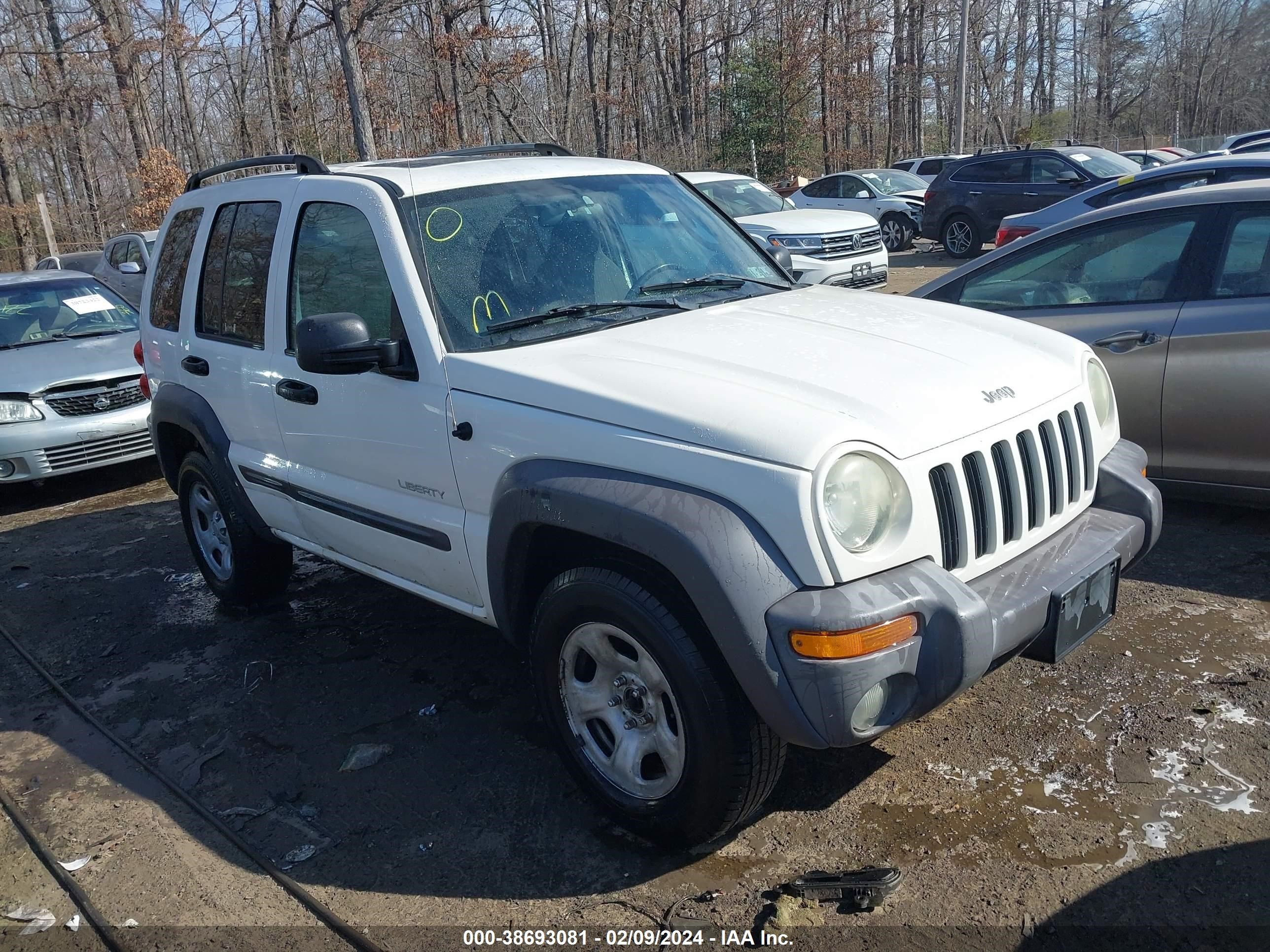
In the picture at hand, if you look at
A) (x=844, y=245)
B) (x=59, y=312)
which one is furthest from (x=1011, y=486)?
(x=844, y=245)

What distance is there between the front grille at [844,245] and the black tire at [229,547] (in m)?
9.08

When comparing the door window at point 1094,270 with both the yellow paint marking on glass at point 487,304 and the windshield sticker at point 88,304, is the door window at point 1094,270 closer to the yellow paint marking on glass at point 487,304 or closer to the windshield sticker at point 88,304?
the yellow paint marking on glass at point 487,304

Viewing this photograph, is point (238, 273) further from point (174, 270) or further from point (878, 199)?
point (878, 199)

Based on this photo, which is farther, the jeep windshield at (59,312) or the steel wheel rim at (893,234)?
the steel wheel rim at (893,234)

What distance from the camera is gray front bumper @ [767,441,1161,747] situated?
8.16 ft

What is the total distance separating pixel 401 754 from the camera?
374 centimetres

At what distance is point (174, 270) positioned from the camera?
520 cm

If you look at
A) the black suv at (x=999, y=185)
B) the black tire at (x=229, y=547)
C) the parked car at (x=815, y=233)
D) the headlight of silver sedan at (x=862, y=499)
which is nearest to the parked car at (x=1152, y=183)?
the parked car at (x=815, y=233)

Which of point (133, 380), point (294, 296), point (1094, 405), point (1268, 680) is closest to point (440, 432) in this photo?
point (294, 296)

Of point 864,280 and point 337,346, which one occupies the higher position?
point 337,346

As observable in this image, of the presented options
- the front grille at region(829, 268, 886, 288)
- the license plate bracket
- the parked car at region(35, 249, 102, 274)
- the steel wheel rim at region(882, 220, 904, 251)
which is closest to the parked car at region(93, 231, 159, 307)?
the parked car at region(35, 249, 102, 274)

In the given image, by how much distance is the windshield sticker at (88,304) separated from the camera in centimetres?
903

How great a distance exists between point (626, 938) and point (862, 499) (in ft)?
4.37

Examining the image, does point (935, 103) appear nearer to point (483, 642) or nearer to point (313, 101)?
point (313, 101)
